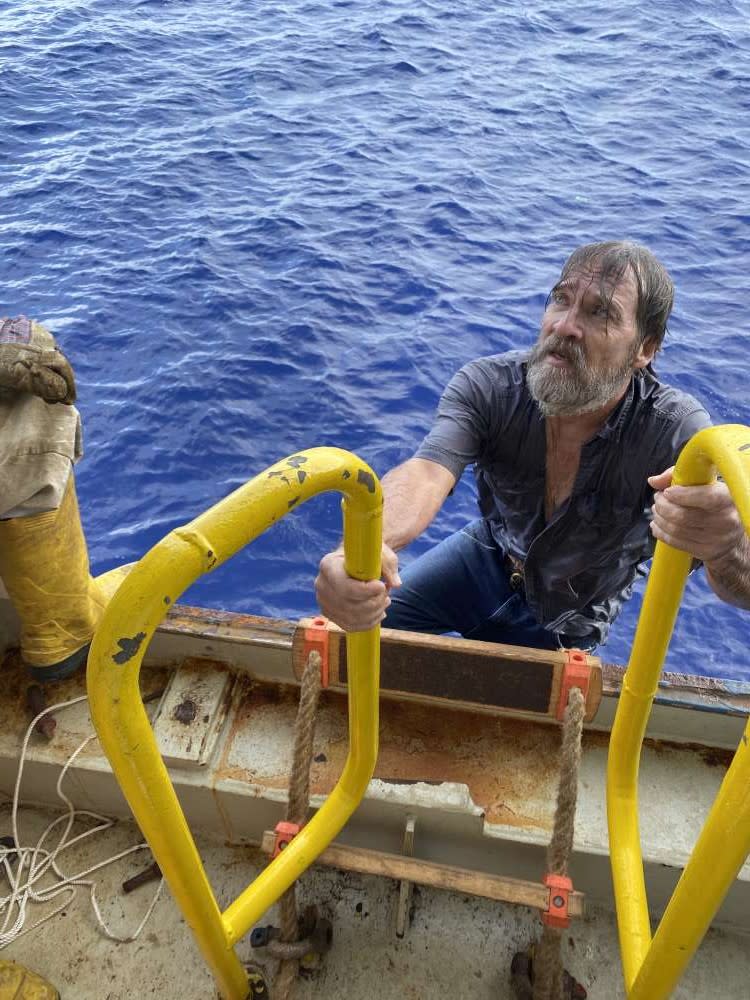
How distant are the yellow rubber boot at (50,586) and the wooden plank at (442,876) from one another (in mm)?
1348

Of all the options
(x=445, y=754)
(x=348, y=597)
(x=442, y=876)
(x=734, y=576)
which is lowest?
(x=445, y=754)

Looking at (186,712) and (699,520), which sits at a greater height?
(699,520)

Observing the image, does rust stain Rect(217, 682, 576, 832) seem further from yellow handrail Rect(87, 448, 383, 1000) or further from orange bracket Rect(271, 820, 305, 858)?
yellow handrail Rect(87, 448, 383, 1000)

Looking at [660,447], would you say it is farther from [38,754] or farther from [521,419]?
[38,754]

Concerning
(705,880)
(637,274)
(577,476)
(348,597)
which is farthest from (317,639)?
(637,274)

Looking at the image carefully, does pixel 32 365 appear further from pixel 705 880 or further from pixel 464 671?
pixel 705 880

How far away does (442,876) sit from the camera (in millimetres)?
2484

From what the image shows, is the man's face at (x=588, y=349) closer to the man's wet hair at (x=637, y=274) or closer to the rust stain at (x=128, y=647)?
the man's wet hair at (x=637, y=274)

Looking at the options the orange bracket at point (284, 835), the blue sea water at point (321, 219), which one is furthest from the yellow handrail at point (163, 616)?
the blue sea water at point (321, 219)

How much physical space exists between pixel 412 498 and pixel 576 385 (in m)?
0.81

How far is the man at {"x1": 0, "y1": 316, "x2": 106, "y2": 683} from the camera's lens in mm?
2898

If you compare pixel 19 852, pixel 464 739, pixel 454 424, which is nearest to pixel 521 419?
pixel 454 424

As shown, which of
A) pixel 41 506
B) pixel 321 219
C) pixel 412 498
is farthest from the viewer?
pixel 321 219

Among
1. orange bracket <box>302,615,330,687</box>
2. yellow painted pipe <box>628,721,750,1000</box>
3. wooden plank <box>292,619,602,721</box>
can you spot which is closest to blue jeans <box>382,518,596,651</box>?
wooden plank <box>292,619,602,721</box>
